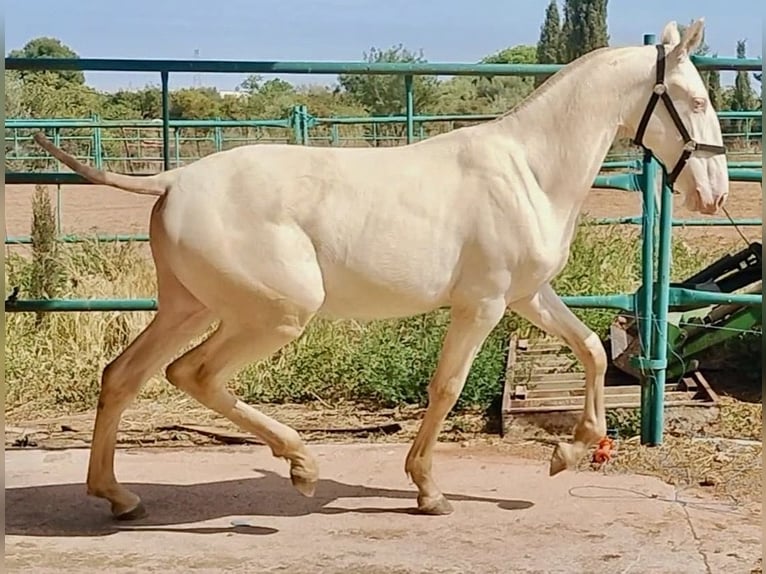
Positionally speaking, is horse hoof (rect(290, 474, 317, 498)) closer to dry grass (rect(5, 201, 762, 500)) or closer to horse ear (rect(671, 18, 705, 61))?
dry grass (rect(5, 201, 762, 500))

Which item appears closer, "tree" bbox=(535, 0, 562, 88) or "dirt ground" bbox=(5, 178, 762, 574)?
"dirt ground" bbox=(5, 178, 762, 574)

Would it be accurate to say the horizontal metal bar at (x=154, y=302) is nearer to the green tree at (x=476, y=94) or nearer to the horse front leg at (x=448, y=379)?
the horse front leg at (x=448, y=379)

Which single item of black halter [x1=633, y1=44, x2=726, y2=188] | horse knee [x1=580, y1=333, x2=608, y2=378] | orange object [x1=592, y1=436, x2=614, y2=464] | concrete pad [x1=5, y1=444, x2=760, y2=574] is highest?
black halter [x1=633, y1=44, x2=726, y2=188]

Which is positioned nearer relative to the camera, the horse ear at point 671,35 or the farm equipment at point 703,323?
the horse ear at point 671,35

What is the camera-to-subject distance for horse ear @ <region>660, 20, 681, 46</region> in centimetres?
442

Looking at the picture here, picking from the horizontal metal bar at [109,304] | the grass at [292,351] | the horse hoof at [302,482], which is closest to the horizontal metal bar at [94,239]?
the grass at [292,351]

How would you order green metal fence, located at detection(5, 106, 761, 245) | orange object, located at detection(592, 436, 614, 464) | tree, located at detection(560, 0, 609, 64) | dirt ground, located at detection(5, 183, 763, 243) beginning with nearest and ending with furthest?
orange object, located at detection(592, 436, 614, 464)
green metal fence, located at detection(5, 106, 761, 245)
dirt ground, located at detection(5, 183, 763, 243)
tree, located at detection(560, 0, 609, 64)

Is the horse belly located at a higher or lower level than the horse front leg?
higher

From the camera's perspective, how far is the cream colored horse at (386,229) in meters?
4.04

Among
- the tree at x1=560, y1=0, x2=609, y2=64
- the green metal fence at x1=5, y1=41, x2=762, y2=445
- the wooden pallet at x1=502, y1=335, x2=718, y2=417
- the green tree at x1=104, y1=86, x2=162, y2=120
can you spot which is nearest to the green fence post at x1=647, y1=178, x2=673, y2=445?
the green metal fence at x1=5, y1=41, x2=762, y2=445

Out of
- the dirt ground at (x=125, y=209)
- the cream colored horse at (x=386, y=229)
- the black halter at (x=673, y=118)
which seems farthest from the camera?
the dirt ground at (x=125, y=209)

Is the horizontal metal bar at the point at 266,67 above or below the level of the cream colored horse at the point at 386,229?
above

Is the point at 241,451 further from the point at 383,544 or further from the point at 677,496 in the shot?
the point at 677,496

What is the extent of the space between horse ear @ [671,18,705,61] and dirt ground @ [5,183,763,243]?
5.03m
